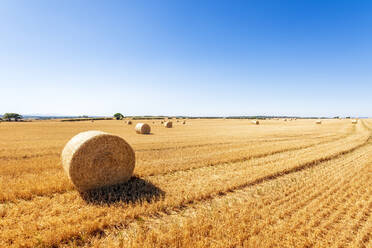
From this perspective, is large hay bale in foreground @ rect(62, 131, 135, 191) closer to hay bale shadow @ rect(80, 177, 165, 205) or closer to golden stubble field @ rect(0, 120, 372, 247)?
hay bale shadow @ rect(80, 177, 165, 205)

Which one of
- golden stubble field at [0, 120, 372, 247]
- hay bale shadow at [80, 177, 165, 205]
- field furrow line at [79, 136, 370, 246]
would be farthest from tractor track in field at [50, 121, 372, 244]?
hay bale shadow at [80, 177, 165, 205]

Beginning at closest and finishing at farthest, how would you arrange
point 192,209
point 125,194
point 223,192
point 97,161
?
point 192,209
point 125,194
point 223,192
point 97,161

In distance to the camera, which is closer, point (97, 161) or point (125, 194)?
point (125, 194)

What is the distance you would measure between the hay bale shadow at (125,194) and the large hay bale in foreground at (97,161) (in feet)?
0.98

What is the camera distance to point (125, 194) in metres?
5.68

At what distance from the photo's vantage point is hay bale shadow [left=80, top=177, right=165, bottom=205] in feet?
17.3

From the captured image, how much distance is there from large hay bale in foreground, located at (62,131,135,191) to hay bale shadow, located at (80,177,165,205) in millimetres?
299

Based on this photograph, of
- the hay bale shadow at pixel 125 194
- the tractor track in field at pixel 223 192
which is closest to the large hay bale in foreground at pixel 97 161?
the hay bale shadow at pixel 125 194

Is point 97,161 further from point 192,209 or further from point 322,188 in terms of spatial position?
point 322,188

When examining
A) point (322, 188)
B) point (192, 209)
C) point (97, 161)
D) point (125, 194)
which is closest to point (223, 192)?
point (192, 209)

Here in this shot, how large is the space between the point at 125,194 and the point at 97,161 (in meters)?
1.59

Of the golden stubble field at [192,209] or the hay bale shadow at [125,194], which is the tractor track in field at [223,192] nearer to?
the golden stubble field at [192,209]

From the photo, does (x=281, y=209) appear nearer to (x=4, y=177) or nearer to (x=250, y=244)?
(x=250, y=244)

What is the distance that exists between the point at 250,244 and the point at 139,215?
2636 mm
